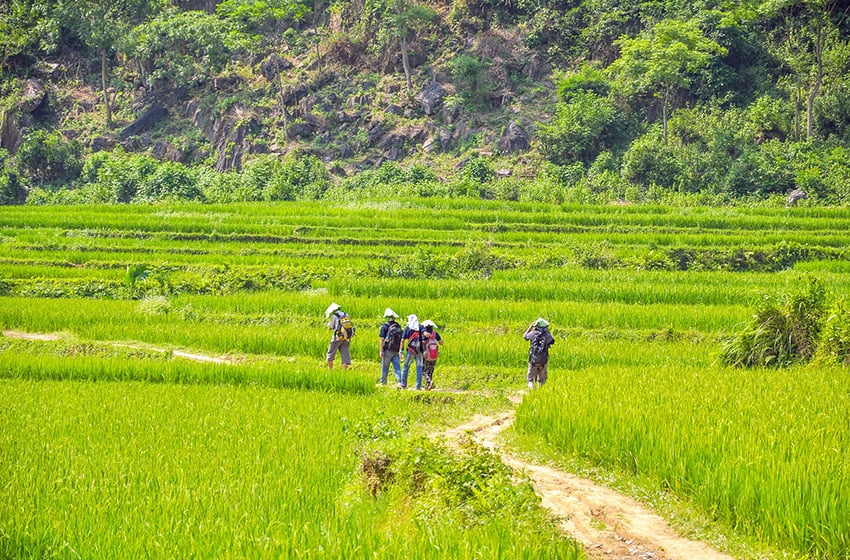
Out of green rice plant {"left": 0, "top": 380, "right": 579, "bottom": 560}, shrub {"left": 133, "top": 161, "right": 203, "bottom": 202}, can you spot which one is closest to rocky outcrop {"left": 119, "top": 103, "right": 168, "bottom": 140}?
shrub {"left": 133, "top": 161, "right": 203, "bottom": 202}

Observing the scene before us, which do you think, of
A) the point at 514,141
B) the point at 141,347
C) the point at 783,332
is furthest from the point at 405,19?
the point at 783,332

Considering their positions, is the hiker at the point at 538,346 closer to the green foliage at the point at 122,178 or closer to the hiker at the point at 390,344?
the hiker at the point at 390,344

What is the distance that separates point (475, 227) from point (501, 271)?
5.52 meters

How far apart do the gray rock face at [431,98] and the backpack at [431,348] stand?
28.6 m

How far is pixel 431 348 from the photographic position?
1320 centimetres

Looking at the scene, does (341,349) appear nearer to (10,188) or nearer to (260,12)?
(260,12)

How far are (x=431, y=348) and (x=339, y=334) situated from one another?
5.13ft

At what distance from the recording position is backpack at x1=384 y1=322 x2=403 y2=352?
13.5 m

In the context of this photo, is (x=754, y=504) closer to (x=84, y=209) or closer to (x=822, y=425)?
(x=822, y=425)

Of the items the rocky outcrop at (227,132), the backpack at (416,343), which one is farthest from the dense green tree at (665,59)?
the backpack at (416,343)

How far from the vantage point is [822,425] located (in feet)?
27.4

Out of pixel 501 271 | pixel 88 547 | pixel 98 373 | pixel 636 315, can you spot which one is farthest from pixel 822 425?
pixel 501 271

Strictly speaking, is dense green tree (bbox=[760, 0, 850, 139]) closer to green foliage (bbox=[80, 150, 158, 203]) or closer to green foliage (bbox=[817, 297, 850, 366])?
green foliage (bbox=[817, 297, 850, 366])

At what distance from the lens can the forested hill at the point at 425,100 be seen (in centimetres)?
3372
